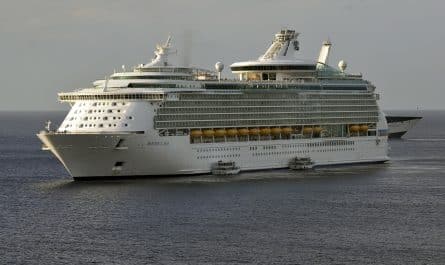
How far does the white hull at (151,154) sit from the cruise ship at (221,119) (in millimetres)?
92

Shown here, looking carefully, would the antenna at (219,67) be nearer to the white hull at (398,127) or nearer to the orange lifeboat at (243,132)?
the orange lifeboat at (243,132)

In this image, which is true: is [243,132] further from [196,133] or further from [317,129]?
[317,129]

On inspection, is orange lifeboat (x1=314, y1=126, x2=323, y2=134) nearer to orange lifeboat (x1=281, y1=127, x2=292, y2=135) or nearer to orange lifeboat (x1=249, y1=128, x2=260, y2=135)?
orange lifeboat (x1=281, y1=127, x2=292, y2=135)

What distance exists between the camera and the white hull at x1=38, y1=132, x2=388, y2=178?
87.8m

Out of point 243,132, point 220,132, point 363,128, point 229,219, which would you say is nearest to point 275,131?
point 243,132

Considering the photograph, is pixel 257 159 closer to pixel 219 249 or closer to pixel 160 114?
pixel 160 114

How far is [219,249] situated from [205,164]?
118ft

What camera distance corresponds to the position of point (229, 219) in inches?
2771

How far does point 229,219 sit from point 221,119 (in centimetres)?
2980

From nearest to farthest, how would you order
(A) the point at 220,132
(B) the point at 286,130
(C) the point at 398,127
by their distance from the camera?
(A) the point at 220,132 < (B) the point at 286,130 < (C) the point at 398,127

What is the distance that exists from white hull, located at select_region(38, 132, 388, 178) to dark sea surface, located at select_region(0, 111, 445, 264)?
1274 millimetres

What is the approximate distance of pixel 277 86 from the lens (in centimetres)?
10688

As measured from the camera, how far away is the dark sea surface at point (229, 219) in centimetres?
5853

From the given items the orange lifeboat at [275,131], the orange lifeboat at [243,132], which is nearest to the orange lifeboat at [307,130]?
the orange lifeboat at [275,131]
